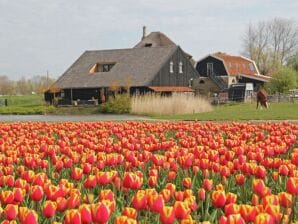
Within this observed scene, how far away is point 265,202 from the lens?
10.2 feet

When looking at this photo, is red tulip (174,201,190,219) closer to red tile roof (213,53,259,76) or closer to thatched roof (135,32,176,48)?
red tile roof (213,53,259,76)

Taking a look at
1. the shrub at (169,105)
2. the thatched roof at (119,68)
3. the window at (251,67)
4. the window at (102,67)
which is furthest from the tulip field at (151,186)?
the window at (251,67)

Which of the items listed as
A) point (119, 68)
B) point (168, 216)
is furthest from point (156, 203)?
point (119, 68)

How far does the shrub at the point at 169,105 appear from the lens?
111ft

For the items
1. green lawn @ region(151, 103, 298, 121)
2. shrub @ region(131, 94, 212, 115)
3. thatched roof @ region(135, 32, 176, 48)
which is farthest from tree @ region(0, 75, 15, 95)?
green lawn @ region(151, 103, 298, 121)

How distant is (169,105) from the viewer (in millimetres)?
33750

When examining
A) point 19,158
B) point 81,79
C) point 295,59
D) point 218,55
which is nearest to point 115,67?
point 81,79

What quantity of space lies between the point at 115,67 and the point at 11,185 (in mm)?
53914

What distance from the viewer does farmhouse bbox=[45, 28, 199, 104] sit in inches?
2119

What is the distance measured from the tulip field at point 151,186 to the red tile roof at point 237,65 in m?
67.8

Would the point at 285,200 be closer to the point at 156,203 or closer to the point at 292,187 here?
the point at 292,187

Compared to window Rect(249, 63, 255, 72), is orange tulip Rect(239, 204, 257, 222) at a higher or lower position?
lower

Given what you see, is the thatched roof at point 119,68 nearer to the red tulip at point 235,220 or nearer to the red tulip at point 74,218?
the red tulip at point 74,218

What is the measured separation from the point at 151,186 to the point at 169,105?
2944 centimetres
